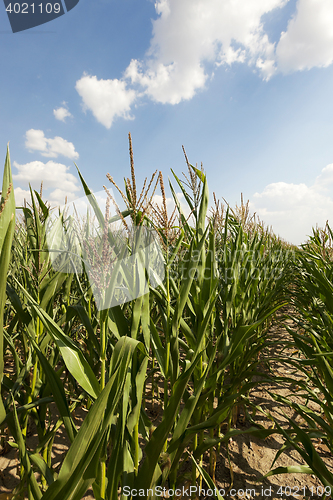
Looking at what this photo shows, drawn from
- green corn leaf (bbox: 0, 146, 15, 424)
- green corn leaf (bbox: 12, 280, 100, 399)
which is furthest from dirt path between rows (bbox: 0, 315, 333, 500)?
green corn leaf (bbox: 0, 146, 15, 424)

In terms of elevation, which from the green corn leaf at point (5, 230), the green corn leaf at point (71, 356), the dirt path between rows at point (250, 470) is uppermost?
the green corn leaf at point (5, 230)

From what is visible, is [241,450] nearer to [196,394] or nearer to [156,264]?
[196,394]

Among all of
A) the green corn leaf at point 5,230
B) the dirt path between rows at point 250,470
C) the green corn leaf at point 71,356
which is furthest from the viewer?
the dirt path between rows at point 250,470

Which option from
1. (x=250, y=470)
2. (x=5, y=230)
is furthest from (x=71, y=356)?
(x=250, y=470)

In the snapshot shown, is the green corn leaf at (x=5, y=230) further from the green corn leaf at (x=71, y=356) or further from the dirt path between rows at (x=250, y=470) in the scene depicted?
the dirt path between rows at (x=250, y=470)

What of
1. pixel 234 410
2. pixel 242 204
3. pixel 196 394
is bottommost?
pixel 234 410

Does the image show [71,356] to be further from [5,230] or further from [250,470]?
[250,470]

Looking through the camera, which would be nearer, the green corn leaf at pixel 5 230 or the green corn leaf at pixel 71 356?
the green corn leaf at pixel 5 230

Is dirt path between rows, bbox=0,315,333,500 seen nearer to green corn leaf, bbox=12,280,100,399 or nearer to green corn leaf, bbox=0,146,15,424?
green corn leaf, bbox=12,280,100,399

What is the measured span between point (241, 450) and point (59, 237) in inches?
59.7

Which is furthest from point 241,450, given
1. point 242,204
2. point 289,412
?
point 242,204

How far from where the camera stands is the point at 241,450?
4.37 feet

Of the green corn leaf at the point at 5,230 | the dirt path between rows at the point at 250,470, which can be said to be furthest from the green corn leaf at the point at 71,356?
the dirt path between rows at the point at 250,470

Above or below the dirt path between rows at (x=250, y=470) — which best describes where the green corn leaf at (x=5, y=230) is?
above
